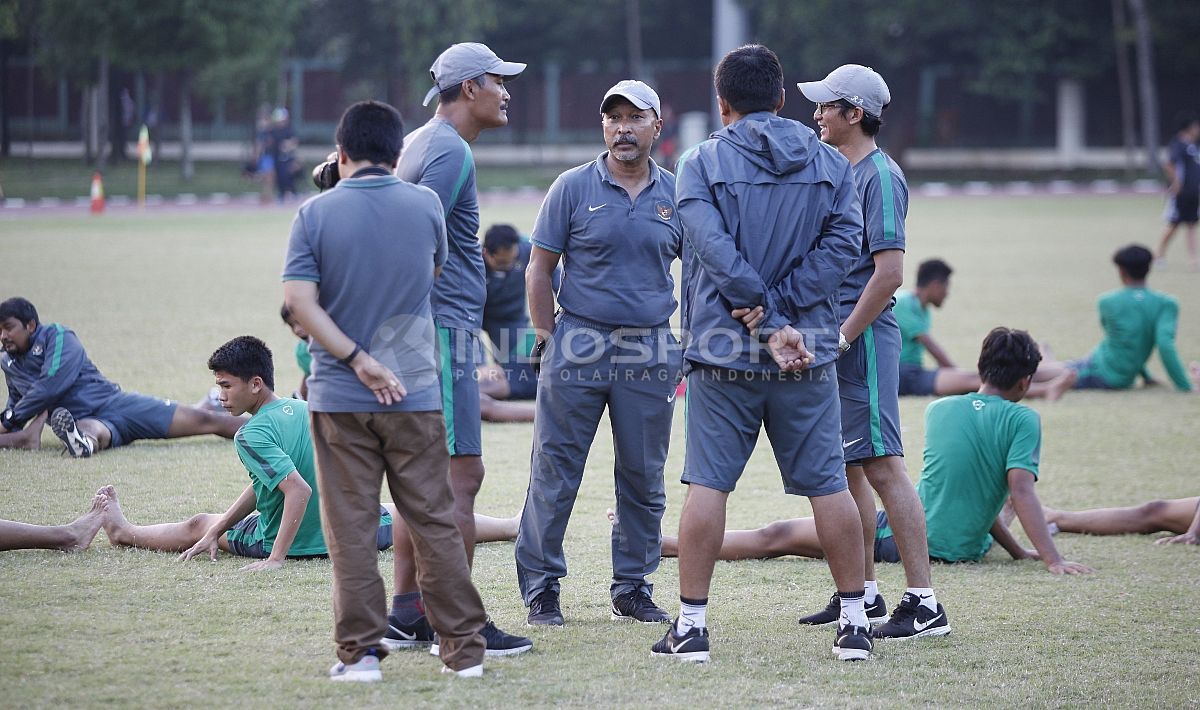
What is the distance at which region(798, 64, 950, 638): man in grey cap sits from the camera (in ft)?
17.3

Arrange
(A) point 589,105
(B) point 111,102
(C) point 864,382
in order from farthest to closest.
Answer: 1. (A) point 589,105
2. (B) point 111,102
3. (C) point 864,382

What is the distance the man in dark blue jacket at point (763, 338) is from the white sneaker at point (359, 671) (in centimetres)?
103

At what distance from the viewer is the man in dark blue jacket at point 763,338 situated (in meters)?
4.89

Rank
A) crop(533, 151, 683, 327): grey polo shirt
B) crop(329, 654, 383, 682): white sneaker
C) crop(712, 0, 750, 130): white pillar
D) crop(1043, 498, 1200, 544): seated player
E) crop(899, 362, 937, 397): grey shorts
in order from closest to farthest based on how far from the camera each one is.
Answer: crop(329, 654, 383, 682): white sneaker, crop(533, 151, 683, 327): grey polo shirt, crop(1043, 498, 1200, 544): seated player, crop(899, 362, 937, 397): grey shorts, crop(712, 0, 750, 130): white pillar

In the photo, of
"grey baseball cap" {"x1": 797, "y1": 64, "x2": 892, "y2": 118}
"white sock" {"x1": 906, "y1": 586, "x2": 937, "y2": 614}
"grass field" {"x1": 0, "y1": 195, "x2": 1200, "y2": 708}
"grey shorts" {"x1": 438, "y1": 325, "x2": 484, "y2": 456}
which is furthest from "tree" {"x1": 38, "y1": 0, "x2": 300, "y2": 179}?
"white sock" {"x1": 906, "y1": 586, "x2": 937, "y2": 614}

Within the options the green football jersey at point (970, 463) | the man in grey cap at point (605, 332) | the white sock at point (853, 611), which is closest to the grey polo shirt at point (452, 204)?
the man in grey cap at point (605, 332)

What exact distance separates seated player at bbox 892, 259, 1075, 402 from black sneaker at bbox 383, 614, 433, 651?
604 centimetres

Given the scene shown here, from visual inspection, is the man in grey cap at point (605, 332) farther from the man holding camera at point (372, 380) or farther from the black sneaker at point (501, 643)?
the man holding camera at point (372, 380)

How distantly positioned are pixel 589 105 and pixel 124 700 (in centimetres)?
4623

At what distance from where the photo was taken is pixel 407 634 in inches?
200

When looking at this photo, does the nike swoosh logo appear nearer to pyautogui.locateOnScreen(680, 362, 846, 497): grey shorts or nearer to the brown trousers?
the brown trousers

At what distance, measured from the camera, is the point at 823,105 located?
550cm

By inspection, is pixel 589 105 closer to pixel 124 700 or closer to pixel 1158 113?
pixel 1158 113

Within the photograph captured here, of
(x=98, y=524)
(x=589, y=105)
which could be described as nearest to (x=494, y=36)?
(x=589, y=105)
